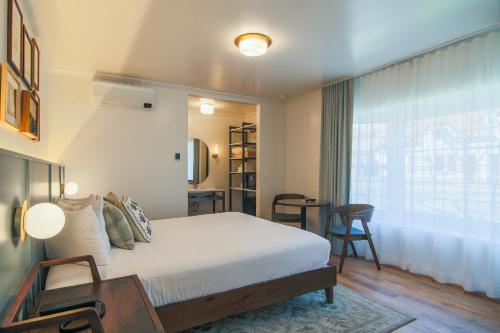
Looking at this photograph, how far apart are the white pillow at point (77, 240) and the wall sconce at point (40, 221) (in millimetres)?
597

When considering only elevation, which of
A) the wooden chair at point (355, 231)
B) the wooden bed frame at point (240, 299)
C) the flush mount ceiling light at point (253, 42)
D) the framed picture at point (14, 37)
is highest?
the flush mount ceiling light at point (253, 42)

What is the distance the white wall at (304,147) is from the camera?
436 centimetres

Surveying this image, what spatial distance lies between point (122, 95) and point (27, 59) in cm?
167

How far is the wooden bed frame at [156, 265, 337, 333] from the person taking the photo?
1707 mm

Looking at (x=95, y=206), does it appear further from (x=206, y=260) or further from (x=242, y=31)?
(x=242, y=31)

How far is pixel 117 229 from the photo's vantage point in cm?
207

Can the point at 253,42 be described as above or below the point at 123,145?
above

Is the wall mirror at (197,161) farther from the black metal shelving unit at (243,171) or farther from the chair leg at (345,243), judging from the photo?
the chair leg at (345,243)

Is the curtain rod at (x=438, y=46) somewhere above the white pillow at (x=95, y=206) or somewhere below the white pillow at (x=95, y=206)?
above

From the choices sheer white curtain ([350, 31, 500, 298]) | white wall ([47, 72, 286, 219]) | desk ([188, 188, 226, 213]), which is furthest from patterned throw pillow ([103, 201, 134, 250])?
desk ([188, 188, 226, 213])

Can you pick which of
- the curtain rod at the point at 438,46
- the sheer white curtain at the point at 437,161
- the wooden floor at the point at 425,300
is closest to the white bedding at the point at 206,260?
the wooden floor at the point at 425,300

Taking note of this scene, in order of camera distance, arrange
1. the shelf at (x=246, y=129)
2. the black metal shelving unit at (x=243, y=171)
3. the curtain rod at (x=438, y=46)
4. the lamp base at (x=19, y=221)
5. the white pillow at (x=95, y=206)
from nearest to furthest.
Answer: the lamp base at (x=19, y=221) < the white pillow at (x=95, y=206) < the curtain rod at (x=438, y=46) < the shelf at (x=246, y=129) < the black metal shelving unit at (x=243, y=171)

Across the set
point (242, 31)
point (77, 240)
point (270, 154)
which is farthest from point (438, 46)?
point (77, 240)

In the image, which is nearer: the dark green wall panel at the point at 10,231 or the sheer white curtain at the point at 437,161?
the dark green wall panel at the point at 10,231
